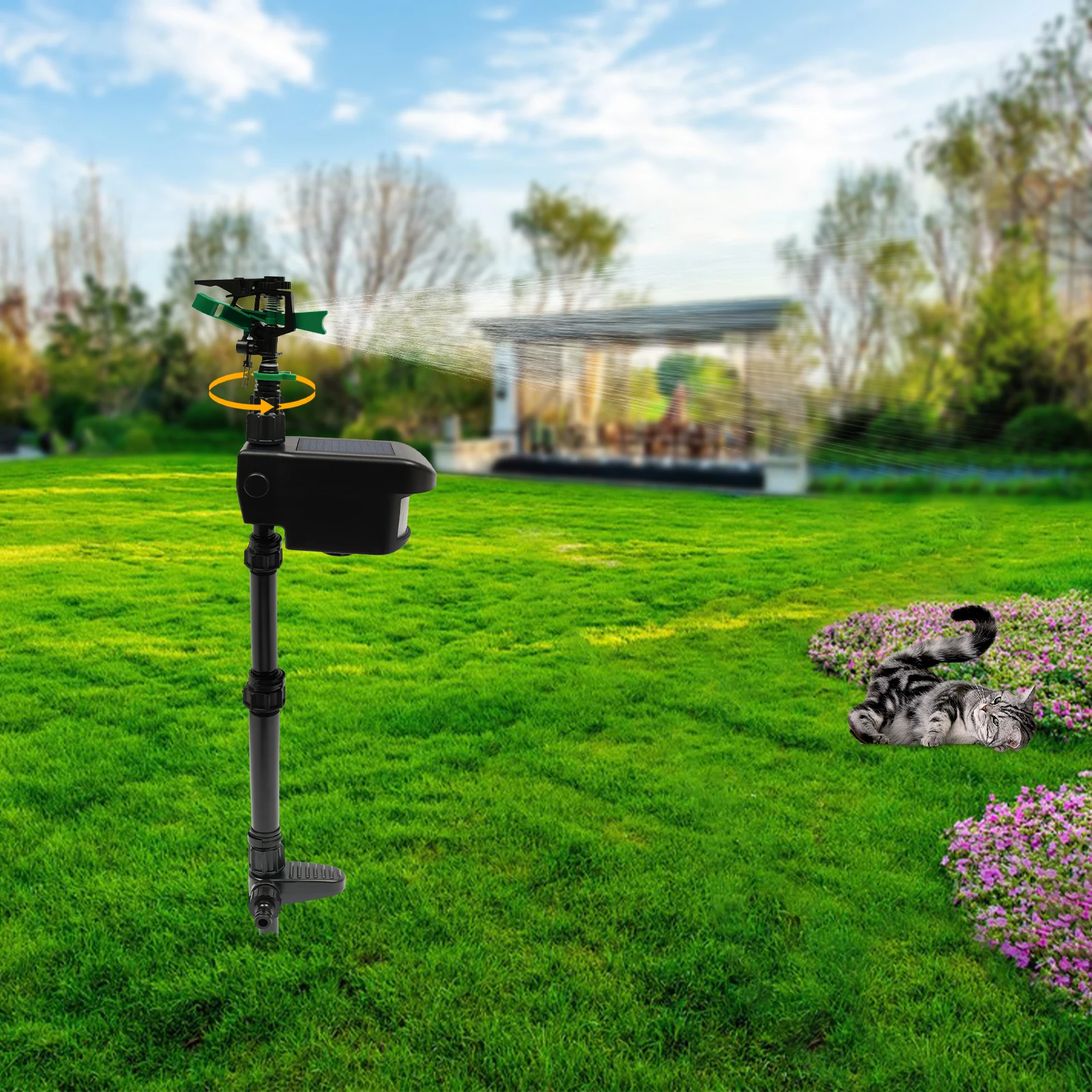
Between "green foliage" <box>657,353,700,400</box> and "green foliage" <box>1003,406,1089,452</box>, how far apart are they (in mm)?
545

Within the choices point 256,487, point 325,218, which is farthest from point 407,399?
point 256,487

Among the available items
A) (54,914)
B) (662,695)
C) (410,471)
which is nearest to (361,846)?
(54,914)

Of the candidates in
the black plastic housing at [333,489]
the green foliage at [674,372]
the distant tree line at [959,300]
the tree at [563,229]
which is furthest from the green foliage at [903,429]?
the tree at [563,229]

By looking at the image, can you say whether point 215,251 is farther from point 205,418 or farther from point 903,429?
point 903,429

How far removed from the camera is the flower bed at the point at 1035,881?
267 cm

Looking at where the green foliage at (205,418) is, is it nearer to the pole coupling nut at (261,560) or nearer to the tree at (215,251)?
the tree at (215,251)

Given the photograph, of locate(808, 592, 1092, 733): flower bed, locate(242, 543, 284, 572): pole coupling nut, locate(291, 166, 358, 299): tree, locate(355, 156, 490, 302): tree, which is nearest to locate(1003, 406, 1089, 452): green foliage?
locate(242, 543, 284, 572): pole coupling nut

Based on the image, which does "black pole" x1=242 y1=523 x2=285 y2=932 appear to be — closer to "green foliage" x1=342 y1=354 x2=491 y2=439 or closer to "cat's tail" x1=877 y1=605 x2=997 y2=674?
"cat's tail" x1=877 y1=605 x2=997 y2=674

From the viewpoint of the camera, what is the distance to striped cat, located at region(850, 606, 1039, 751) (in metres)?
4.22

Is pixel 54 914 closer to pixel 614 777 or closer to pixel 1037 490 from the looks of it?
pixel 614 777

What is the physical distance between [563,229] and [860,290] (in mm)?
5478

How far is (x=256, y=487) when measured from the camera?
2.23 meters

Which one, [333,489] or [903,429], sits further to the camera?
[333,489]

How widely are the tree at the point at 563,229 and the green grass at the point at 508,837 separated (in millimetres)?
1620
